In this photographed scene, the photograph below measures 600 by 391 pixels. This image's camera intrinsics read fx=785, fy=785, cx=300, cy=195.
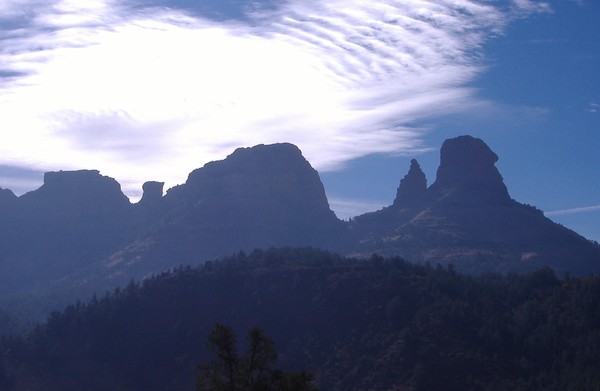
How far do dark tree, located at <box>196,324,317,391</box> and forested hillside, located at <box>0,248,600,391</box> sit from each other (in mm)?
57454

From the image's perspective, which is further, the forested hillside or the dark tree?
the forested hillside

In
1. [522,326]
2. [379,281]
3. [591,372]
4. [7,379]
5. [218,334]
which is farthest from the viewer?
[379,281]

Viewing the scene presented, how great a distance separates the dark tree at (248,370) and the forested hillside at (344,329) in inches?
2262

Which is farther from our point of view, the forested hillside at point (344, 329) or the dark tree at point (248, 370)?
the forested hillside at point (344, 329)

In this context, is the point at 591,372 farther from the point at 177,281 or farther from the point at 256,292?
the point at 177,281

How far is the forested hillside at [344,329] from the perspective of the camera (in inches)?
3821

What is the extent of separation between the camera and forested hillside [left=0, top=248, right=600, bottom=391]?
318ft

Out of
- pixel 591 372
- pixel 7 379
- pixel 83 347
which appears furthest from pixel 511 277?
pixel 7 379

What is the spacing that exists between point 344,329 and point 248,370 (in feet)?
289

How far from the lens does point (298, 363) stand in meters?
116

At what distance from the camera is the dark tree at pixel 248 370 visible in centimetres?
3300

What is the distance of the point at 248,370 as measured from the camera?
33.6 metres

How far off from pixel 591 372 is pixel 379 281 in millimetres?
50688

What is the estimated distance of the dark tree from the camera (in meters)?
33.0
